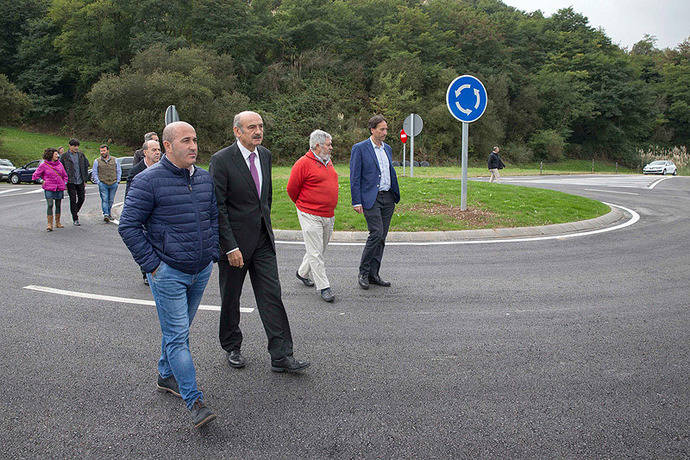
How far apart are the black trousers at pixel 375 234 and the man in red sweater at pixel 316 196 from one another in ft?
2.17

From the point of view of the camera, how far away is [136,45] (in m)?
50.0

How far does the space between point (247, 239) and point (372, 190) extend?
2806 millimetres

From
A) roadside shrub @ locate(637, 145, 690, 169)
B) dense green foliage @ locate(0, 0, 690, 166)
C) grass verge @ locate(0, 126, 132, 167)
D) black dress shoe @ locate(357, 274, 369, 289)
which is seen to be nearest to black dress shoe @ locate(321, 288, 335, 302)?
black dress shoe @ locate(357, 274, 369, 289)

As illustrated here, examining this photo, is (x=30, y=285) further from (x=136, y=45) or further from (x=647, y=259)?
(x=136, y=45)

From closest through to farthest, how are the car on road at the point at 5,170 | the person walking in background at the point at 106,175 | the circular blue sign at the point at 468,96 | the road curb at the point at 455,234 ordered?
the road curb at the point at 455,234 → the circular blue sign at the point at 468,96 → the person walking in background at the point at 106,175 → the car on road at the point at 5,170

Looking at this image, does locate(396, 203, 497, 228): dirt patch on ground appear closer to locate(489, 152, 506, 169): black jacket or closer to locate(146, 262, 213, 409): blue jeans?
locate(146, 262, 213, 409): blue jeans

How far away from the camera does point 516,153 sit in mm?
56781

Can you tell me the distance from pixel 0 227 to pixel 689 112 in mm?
79214

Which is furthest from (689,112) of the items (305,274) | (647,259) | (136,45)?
(305,274)

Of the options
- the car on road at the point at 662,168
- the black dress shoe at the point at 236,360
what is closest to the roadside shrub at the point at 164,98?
the car on road at the point at 662,168

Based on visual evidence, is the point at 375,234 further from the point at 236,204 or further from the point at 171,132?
the point at 171,132

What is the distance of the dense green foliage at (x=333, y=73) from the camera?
43.7 meters

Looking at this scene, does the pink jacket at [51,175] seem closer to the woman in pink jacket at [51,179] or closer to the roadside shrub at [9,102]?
the woman in pink jacket at [51,179]

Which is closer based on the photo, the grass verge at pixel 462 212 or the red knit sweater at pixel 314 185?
the red knit sweater at pixel 314 185
